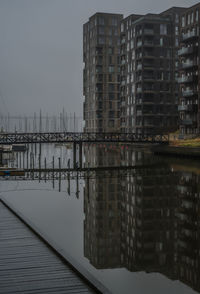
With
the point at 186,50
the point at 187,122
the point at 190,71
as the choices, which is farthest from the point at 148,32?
the point at 187,122

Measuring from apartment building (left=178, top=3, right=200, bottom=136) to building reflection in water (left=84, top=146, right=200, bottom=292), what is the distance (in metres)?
56.2

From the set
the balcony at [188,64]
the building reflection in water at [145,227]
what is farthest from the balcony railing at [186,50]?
the building reflection in water at [145,227]

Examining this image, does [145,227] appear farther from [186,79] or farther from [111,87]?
[111,87]

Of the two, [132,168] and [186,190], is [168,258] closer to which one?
[186,190]

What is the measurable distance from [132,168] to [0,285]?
5216cm

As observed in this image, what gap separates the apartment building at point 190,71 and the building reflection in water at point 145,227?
184 feet

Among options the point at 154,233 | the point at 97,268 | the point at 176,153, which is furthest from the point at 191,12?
the point at 97,268

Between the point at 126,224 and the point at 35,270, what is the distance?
14513 mm

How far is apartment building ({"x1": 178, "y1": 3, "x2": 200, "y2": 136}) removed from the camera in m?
103

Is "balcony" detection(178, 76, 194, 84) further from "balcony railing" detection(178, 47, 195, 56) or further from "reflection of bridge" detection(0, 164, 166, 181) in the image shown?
"reflection of bridge" detection(0, 164, 166, 181)

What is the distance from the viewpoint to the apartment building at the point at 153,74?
127625 mm

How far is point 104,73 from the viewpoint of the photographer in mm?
161375

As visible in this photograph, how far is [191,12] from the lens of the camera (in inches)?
4112

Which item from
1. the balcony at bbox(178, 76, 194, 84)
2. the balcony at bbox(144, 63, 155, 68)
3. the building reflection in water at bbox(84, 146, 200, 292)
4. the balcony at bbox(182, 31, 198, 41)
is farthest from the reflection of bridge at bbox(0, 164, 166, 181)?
the balcony at bbox(144, 63, 155, 68)
